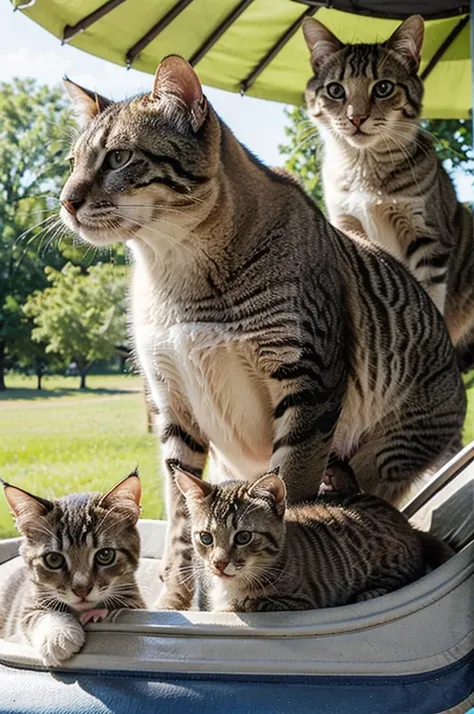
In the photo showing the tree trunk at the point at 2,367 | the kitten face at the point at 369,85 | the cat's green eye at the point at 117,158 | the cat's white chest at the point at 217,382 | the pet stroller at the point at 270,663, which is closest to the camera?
the pet stroller at the point at 270,663

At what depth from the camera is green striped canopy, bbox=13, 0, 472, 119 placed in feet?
5.62

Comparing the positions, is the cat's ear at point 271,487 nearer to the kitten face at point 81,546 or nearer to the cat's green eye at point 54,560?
the kitten face at point 81,546

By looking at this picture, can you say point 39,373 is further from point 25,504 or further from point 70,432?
point 25,504

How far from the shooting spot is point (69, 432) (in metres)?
3.32

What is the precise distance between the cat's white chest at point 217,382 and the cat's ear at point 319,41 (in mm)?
829

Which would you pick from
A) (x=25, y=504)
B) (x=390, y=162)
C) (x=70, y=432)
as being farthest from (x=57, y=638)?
(x=70, y=432)

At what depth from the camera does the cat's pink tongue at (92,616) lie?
1207 millimetres

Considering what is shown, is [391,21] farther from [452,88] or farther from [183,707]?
[183,707]

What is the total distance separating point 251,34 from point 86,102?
0.66 m

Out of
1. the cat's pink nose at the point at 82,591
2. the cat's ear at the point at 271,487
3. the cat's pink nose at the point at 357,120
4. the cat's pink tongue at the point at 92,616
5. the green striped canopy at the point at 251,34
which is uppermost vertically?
the green striped canopy at the point at 251,34

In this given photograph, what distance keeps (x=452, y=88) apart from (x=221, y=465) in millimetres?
1169

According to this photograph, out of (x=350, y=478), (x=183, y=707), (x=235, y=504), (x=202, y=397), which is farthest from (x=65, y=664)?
(x=350, y=478)

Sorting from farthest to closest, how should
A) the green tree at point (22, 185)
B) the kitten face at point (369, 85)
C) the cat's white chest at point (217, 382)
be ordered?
the green tree at point (22, 185) → the kitten face at point (369, 85) → the cat's white chest at point (217, 382)

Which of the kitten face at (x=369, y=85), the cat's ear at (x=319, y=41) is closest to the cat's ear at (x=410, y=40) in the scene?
the kitten face at (x=369, y=85)
